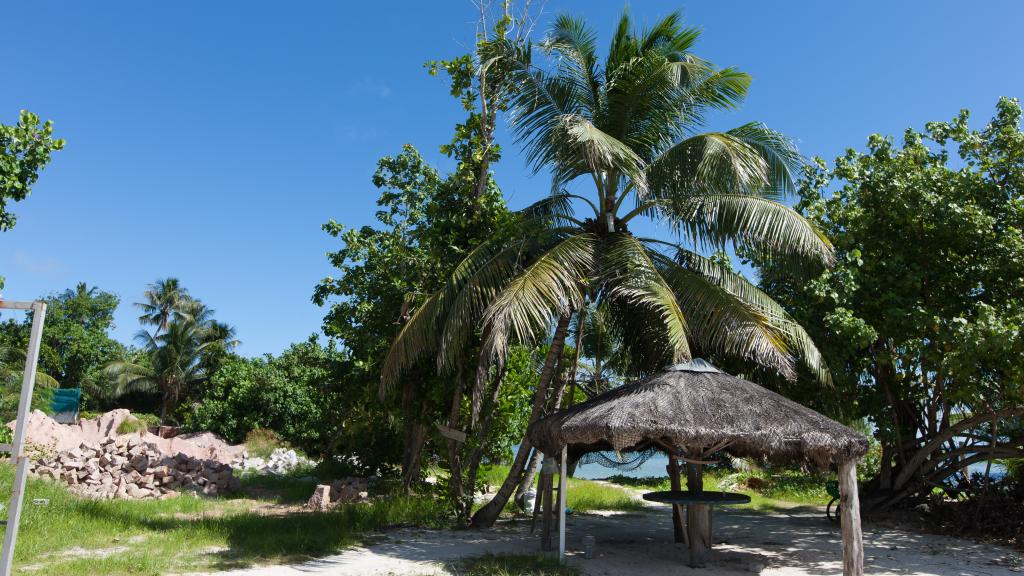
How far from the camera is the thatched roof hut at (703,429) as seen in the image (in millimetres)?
7930

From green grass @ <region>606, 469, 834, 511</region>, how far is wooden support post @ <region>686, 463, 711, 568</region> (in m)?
8.66

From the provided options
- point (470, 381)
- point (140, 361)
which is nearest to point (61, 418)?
point (140, 361)

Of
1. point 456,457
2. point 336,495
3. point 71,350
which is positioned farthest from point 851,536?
point 71,350

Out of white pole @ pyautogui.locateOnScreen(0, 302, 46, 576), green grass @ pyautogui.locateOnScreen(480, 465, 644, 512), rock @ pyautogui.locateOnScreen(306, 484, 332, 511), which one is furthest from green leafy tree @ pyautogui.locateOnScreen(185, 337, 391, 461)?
white pole @ pyautogui.locateOnScreen(0, 302, 46, 576)

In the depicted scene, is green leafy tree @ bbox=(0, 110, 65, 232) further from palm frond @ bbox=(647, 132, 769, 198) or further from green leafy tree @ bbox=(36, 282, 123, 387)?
green leafy tree @ bbox=(36, 282, 123, 387)

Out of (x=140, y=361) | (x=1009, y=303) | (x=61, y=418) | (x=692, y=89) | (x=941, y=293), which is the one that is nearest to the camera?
(x=1009, y=303)

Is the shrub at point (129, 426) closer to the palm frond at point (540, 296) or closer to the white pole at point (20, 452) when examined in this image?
the palm frond at point (540, 296)

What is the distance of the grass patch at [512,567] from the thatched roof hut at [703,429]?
0.38 meters

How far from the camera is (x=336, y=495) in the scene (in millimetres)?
14258

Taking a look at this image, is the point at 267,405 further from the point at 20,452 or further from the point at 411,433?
the point at 20,452

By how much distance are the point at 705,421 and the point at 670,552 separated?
282cm

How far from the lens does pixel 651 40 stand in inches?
441

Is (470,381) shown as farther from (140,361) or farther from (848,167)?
(140,361)

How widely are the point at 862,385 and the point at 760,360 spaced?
436 centimetres
